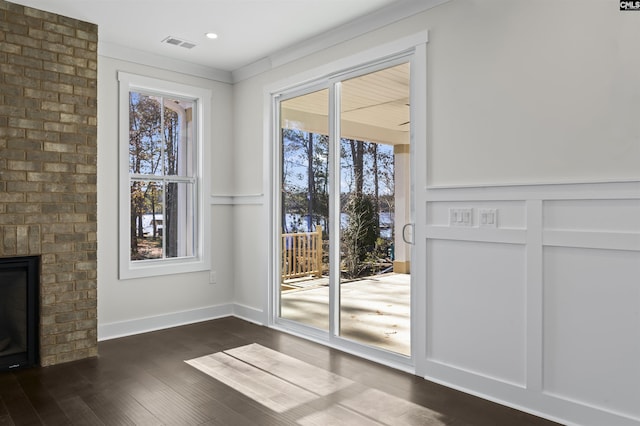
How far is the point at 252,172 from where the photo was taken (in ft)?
15.4

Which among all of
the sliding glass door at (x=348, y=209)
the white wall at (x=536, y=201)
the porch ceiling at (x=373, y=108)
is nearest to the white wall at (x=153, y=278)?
the sliding glass door at (x=348, y=209)

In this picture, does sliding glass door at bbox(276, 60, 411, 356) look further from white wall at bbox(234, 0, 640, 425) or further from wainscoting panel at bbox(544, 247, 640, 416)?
wainscoting panel at bbox(544, 247, 640, 416)

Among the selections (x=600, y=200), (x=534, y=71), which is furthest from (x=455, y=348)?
Result: (x=534, y=71)

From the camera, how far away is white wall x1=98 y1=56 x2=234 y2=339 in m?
4.03

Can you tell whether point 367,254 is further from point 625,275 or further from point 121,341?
point 121,341

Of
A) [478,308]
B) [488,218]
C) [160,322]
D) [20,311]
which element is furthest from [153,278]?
[488,218]

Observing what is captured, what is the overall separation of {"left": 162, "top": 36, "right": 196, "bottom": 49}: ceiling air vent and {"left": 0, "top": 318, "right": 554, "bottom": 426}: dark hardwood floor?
8.77ft

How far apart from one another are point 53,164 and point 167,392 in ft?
6.35

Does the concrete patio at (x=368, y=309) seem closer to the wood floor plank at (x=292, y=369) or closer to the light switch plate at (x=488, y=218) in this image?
the wood floor plank at (x=292, y=369)

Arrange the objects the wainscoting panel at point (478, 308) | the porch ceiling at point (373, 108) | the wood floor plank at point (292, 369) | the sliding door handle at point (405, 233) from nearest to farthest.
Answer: the wainscoting panel at point (478, 308)
the wood floor plank at point (292, 369)
the sliding door handle at point (405, 233)
the porch ceiling at point (373, 108)

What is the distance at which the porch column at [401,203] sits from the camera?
328 centimetres

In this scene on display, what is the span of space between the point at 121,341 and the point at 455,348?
113 inches

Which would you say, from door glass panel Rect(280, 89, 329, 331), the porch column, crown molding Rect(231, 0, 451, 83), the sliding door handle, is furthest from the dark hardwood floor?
crown molding Rect(231, 0, 451, 83)

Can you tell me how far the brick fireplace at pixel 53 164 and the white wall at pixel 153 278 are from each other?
0.46 m
